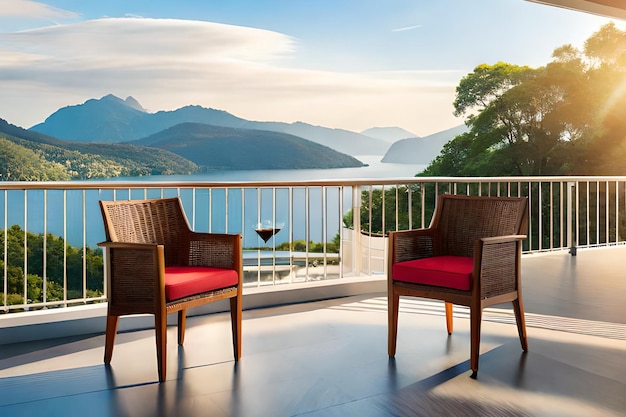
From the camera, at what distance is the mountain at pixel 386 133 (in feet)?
64.6

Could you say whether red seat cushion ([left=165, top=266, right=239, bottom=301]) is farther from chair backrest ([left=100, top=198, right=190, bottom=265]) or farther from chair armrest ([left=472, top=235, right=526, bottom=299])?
chair armrest ([left=472, top=235, right=526, bottom=299])

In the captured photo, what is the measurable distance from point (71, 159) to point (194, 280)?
15.2m

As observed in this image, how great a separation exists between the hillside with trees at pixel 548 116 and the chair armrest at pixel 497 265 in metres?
15.6

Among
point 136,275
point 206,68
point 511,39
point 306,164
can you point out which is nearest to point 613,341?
point 136,275

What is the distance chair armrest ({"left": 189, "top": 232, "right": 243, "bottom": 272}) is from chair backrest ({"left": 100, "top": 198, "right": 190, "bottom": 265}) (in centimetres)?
9

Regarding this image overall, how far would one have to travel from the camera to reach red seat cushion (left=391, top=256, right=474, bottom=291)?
3.16 metres

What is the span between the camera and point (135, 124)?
18.1 meters

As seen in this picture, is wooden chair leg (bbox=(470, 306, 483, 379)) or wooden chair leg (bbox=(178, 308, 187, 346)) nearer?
wooden chair leg (bbox=(470, 306, 483, 379))

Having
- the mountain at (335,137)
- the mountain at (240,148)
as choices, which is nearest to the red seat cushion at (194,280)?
the mountain at (240,148)

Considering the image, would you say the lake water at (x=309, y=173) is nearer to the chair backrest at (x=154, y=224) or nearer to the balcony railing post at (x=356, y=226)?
the balcony railing post at (x=356, y=226)

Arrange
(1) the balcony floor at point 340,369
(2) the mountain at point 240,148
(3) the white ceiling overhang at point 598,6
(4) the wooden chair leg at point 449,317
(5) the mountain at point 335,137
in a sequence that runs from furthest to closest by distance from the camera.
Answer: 1. (5) the mountain at point 335,137
2. (2) the mountain at point 240,148
3. (3) the white ceiling overhang at point 598,6
4. (4) the wooden chair leg at point 449,317
5. (1) the balcony floor at point 340,369

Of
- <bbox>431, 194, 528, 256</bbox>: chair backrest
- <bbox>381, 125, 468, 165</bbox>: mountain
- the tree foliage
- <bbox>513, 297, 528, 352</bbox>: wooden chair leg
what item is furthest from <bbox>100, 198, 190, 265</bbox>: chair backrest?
<bbox>381, 125, 468, 165</bbox>: mountain

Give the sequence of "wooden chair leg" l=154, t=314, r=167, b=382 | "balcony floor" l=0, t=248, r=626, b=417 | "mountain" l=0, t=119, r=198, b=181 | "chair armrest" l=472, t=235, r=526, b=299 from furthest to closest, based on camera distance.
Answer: "mountain" l=0, t=119, r=198, b=181
"chair armrest" l=472, t=235, r=526, b=299
"wooden chair leg" l=154, t=314, r=167, b=382
"balcony floor" l=0, t=248, r=626, b=417

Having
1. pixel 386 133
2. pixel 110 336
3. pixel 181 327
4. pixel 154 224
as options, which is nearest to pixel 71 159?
pixel 386 133
